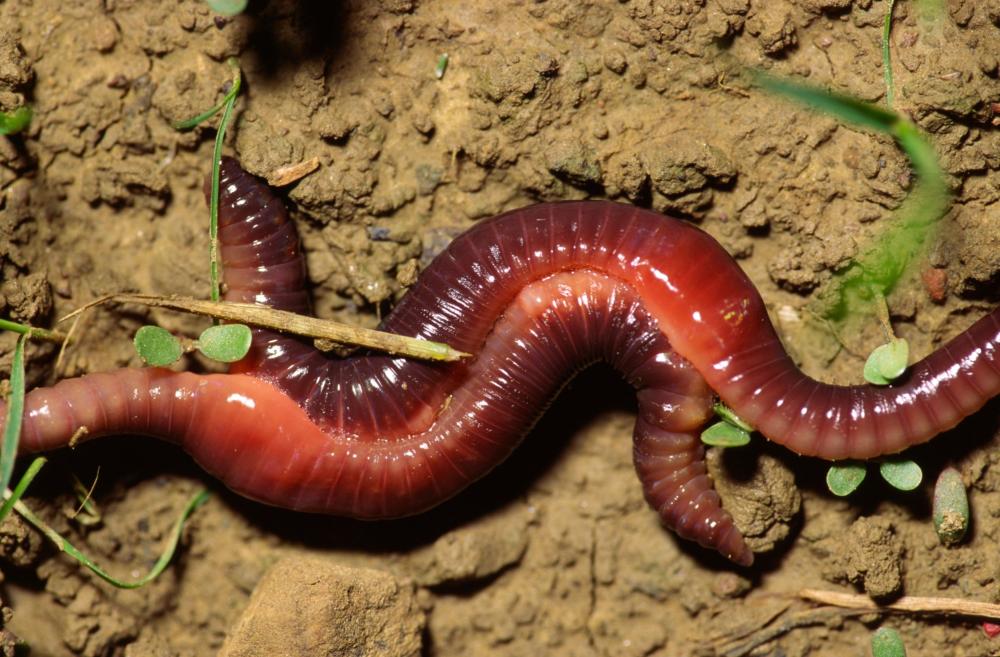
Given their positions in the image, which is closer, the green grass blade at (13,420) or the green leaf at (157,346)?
the green grass blade at (13,420)

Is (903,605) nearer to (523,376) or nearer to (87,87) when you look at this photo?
(523,376)

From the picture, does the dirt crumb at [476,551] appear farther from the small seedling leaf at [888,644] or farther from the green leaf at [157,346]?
the small seedling leaf at [888,644]

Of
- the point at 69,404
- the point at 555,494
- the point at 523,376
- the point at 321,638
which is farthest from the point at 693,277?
the point at 69,404

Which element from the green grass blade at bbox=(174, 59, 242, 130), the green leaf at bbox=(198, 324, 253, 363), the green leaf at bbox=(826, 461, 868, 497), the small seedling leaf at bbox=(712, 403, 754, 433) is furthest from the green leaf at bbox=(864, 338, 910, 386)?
the green grass blade at bbox=(174, 59, 242, 130)

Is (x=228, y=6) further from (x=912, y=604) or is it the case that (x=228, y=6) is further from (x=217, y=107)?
(x=912, y=604)

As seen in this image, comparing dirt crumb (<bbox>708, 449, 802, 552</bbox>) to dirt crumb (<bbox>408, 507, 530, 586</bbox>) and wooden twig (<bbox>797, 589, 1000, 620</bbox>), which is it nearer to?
wooden twig (<bbox>797, 589, 1000, 620</bbox>)

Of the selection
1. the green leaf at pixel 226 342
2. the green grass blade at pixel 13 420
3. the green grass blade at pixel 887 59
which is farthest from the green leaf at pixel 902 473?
the green grass blade at pixel 13 420

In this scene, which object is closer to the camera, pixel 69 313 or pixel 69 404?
pixel 69 404
